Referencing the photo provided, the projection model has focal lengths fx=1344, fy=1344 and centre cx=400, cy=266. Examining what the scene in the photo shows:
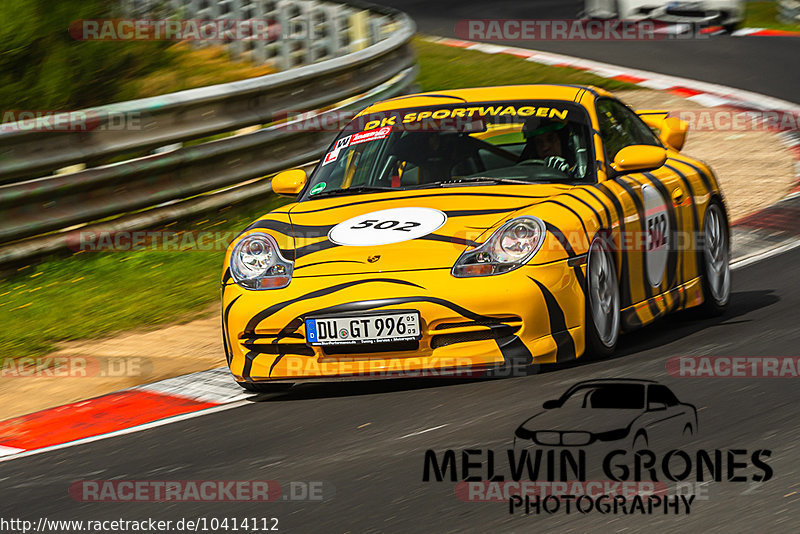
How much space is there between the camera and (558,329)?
5.82 meters

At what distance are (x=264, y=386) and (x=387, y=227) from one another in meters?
0.96

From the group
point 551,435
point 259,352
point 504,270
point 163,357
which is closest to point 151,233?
point 163,357

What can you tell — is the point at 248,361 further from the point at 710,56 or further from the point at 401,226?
the point at 710,56

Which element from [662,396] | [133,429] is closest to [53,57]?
[133,429]

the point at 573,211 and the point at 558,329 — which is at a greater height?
the point at 573,211

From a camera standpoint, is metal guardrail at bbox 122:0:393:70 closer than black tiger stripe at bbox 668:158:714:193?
No

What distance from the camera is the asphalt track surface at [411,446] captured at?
4098 millimetres

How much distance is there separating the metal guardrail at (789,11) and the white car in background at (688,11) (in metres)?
1.77

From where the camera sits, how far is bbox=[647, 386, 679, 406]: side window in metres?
5.33

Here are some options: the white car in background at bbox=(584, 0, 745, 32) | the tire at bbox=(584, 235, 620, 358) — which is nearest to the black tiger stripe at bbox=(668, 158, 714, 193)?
the tire at bbox=(584, 235, 620, 358)

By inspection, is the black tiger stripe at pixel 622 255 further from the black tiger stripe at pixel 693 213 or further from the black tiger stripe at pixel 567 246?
the black tiger stripe at pixel 693 213

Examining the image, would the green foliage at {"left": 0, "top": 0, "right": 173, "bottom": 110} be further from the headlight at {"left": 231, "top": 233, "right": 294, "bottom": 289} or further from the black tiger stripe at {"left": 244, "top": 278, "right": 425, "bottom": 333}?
the black tiger stripe at {"left": 244, "top": 278, "right": 425, "bottom": 333}

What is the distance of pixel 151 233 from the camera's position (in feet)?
31.9

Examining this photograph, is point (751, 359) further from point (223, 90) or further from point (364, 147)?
point (223, 90)
